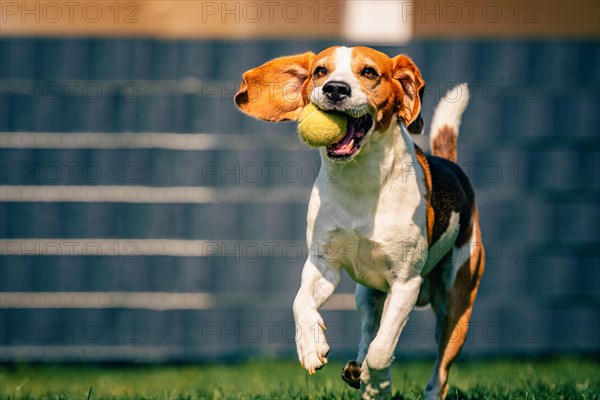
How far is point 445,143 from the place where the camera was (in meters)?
6.01

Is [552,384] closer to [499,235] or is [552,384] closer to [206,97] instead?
[499,235]

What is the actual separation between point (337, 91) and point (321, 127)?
0.17 meters

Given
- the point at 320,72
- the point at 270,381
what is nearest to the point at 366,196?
the point at 320,72

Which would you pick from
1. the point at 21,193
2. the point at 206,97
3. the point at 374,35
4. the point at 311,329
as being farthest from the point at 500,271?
the point at 311,329

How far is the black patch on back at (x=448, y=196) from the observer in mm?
5090

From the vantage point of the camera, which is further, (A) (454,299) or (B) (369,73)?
(A) (454,299)

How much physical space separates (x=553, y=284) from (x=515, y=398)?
3.92 metres

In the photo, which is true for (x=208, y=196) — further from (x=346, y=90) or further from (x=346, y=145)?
(x=346, y=90)

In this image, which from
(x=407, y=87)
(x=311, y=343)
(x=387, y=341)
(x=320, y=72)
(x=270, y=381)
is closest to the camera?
(x=311, y=343)

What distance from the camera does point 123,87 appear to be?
8.73 m

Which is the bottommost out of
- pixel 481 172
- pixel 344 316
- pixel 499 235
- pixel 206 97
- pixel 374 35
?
pixel 344 316

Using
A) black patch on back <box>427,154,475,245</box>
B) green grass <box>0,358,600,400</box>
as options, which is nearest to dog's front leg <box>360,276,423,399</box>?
green grass <box>0,358,600,400</box>

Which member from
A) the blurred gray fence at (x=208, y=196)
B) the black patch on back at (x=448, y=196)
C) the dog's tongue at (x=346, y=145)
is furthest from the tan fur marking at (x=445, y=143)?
the blurred gray fence at (x=208, y=196)

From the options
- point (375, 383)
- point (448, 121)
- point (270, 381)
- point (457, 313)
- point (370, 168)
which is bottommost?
point (270, 381)
